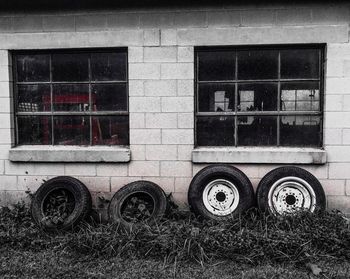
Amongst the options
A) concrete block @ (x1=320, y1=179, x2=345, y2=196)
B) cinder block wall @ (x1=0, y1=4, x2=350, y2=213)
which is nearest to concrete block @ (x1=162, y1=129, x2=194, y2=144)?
cinder block wall @ (x1=0, y1=4, x2=350, y2=213)

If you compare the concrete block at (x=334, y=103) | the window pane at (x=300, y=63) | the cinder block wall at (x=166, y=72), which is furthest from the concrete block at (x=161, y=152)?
the concrete block at (x=334, y=103)

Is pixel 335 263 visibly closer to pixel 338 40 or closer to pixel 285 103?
pixel 285 103

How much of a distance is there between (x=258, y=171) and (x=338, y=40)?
2.26 m

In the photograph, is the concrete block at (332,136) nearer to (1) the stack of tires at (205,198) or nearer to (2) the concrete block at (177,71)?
(1) the stack of tires at (205,198)

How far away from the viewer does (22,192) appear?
6246 millimetres

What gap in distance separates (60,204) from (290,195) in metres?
3.43

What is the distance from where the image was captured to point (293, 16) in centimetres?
573

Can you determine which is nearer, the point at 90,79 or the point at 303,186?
the point at 303,186

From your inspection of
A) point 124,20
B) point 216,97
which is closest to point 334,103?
point 216,97

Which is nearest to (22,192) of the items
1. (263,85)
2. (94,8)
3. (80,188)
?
(80,188)

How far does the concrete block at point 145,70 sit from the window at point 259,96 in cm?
65

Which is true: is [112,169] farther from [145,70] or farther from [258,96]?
[258,96]

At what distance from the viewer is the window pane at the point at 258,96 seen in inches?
234

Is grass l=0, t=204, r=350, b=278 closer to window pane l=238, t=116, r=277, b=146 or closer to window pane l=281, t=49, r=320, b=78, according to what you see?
window pane l=238, t=116, r=277, b=146
